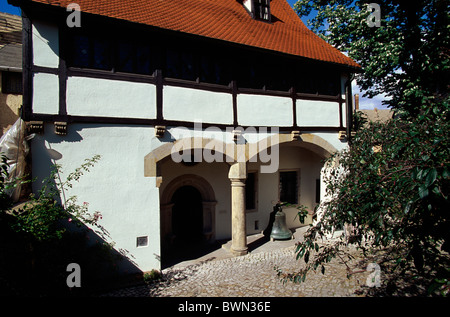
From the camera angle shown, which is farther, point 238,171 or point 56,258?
point 238,171

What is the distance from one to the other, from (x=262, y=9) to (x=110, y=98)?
682cm

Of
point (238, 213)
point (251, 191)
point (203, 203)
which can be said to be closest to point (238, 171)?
point (238, 213)

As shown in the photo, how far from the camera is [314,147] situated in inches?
351

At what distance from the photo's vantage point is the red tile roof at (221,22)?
6270mm

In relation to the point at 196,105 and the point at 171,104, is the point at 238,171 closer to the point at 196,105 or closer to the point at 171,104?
the point at 196,105

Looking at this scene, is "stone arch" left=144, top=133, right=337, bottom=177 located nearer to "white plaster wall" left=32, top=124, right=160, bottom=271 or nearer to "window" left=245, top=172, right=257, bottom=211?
"white plaster wall" left=32, top=124, right=160, bottom=271

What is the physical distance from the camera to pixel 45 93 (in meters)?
5.52

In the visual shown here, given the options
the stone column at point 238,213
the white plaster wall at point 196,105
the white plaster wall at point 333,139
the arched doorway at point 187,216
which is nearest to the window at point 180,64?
the white plaster wall at point 196,105

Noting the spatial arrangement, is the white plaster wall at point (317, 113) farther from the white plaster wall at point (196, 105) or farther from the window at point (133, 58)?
the window at point (133, 58)

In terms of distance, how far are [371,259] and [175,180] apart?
5.87 meters

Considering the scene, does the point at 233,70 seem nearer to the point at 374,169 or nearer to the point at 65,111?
the point at 65,111

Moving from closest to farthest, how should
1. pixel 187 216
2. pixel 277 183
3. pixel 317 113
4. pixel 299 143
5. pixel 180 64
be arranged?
1. pixel 180 64
2. pixel 299 143
3. pixel 317 113
4. pixel 187 216
5. pixel 277 183

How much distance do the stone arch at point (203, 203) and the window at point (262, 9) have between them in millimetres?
6178

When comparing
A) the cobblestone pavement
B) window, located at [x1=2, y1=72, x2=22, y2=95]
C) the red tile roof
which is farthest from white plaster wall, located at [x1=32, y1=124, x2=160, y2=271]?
window, located at [x1=2, y1=72, x2=22, y2=95]
